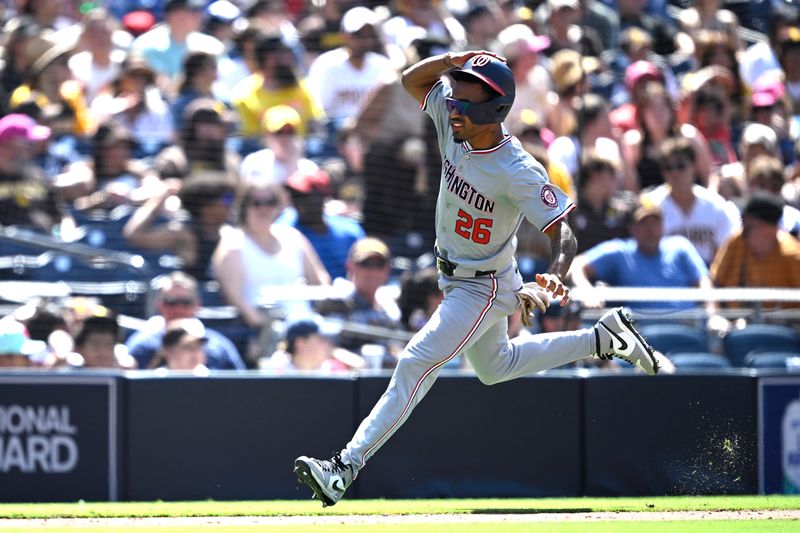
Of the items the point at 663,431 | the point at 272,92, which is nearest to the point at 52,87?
the point at 272,92

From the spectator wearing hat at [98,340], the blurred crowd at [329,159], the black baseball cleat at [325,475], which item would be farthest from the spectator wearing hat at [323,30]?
the black baseball cleat at [325,475]

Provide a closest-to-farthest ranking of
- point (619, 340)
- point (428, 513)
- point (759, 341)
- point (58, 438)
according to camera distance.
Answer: point (619, 340), point (428, 513), point (58, 438), point (759, 341)

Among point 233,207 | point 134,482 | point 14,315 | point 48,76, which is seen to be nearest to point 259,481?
point 134,482

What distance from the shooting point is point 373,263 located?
8.49m

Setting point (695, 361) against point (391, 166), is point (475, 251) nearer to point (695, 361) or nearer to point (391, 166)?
point (695, 361)

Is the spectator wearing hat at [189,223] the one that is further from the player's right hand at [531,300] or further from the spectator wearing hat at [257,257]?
the player's right hand at [531,300]

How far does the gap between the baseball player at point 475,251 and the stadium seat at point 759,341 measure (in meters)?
2.68

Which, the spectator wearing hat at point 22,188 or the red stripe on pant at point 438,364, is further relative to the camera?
the spectator wearing hat at point 22,188

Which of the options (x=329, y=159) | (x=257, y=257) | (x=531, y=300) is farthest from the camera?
(x=329, y=159)

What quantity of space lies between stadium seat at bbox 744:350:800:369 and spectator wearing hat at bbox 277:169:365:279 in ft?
9.08

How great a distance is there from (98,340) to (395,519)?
2549 millimetres

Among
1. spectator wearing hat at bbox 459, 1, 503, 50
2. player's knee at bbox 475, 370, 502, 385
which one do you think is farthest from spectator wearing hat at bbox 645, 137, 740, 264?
player's knee at bbox 475, 370, 502, 385

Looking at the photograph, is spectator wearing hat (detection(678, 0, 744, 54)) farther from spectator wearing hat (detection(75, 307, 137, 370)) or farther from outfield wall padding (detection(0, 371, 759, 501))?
spectator wearing hat (detection(75, 307, 137, 370))

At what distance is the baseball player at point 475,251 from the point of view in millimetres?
5594
